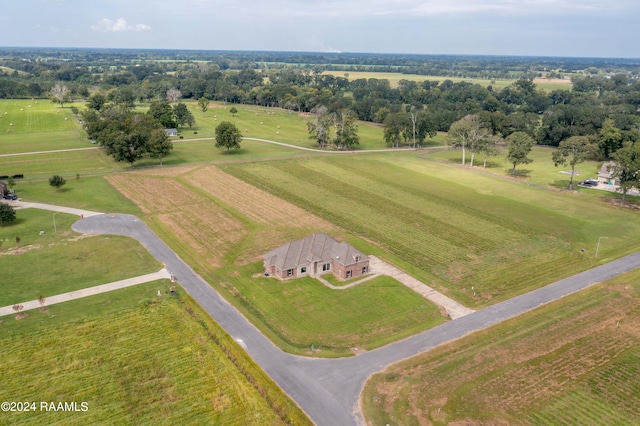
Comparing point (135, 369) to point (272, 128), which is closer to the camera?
point (135, 369)

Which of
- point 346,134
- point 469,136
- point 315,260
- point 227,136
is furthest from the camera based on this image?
point 346,134

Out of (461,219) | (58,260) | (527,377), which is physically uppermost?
(58,260)

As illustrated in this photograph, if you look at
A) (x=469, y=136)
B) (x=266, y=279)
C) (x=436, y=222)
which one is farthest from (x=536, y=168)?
(x=266, y=279)

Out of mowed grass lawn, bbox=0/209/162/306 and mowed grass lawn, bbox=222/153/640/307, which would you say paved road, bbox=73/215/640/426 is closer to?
mowed grass lawn, bbox=222/153/640/307

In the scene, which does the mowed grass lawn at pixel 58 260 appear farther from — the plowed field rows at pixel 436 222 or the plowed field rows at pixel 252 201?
the plowed field rows at pixel 436 222

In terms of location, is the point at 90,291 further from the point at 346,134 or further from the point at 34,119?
the point at 34,119

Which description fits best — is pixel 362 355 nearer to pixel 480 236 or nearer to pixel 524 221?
pixel 480 236
